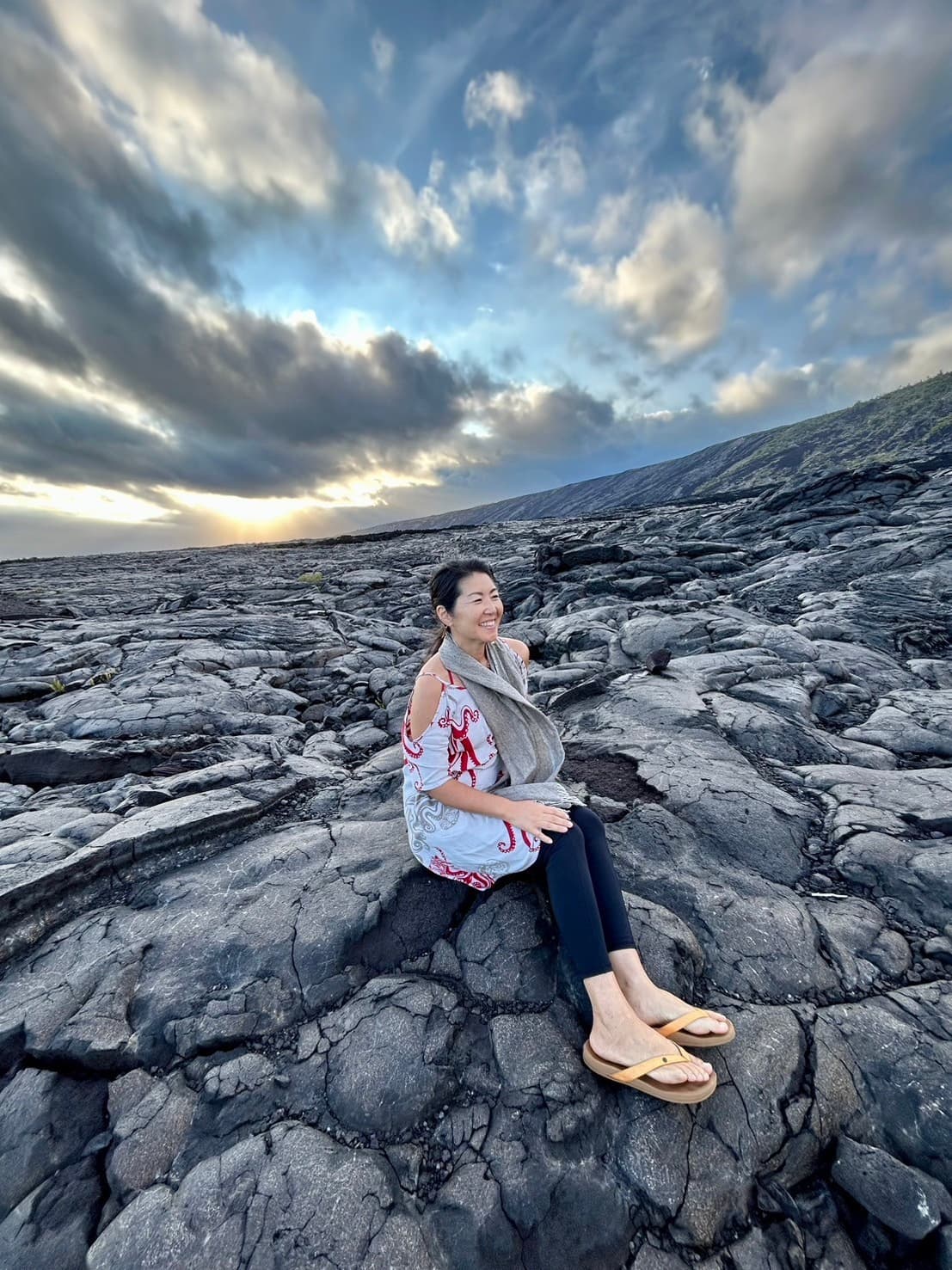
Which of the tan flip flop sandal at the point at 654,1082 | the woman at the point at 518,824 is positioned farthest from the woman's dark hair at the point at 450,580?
the tan flip flop sandal at the point at 654,1082

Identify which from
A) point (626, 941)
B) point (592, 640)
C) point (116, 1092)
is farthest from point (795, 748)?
point (116, 1092)

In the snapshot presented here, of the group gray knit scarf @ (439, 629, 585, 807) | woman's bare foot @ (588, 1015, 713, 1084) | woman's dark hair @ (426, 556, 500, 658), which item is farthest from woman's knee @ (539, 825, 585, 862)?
woman's dark hair @ (426, 556, 500, 658)

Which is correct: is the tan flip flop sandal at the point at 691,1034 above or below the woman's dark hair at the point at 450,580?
below

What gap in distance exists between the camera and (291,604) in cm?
1780

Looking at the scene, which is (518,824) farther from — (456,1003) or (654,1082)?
(654,1082)

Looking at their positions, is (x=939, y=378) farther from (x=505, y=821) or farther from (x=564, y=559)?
(x=505, y=821)

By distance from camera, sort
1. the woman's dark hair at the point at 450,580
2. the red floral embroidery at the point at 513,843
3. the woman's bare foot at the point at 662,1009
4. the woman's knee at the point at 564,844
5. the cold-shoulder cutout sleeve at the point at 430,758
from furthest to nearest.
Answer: the woman's dark hair at the point at 450,580 → the cold-shoulder cutout sleeve at the point at 430,758 → the red floral embroidery at the point at 513,843 → the woman's knee at the point at 564,844 → the woman's bare foot at the point at 662,1009

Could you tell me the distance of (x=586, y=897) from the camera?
310 centimetres

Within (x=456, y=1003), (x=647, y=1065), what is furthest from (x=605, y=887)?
(x=456, y=1003)

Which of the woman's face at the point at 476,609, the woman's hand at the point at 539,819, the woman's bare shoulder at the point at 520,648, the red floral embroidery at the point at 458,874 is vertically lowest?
the red floral embroidery at the point at 458,874

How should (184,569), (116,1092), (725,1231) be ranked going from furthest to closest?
(184,569) → (116,1092) → (725,1231)

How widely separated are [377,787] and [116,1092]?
10.4ft

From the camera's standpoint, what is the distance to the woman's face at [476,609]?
3918 mm

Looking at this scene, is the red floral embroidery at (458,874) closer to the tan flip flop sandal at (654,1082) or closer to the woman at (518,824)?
the woman at (518,824)
